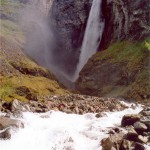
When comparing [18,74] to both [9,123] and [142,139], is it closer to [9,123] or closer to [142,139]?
[9,123]

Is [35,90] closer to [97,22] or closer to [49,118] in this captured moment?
[49,118]

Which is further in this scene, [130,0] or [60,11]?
[60,11]

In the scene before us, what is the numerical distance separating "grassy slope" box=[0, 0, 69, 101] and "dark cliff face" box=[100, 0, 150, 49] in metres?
12.9

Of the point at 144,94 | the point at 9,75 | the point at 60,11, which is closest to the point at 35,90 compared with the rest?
the point at 9,75

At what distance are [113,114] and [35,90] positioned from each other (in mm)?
12375

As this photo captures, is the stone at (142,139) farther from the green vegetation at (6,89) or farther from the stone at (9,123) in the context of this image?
the green vegetation at (6,89)

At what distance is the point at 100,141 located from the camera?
1931 centimetres

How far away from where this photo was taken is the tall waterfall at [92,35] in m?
59.8

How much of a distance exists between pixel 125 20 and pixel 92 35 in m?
8.80

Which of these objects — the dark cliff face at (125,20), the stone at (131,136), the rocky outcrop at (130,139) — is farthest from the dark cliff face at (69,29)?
the stone at (131,136)

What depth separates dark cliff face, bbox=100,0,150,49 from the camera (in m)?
49.4

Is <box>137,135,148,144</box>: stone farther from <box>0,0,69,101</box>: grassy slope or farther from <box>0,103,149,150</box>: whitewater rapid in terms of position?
<box>0,0,69,101</box>: grassy slope

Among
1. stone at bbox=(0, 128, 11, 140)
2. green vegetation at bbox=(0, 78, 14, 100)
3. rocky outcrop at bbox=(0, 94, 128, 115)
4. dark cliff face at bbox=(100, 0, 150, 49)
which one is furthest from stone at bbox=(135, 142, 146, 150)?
dark cliff face at bbox=(100, 0, 150, 49)

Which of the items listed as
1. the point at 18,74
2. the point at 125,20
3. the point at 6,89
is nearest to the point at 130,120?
the point at 6,89
